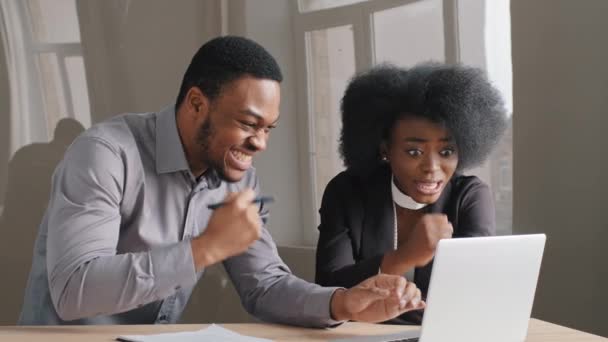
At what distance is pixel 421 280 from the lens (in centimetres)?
242

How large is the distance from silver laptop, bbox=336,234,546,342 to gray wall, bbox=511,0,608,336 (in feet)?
4.70

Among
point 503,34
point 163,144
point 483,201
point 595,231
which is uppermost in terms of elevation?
point 503,34

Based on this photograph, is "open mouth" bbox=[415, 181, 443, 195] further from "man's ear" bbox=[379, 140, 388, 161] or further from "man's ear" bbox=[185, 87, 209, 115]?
"man's ear" bbox=[185, 87, 209, 115]

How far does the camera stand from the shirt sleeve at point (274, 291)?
1.81 meters

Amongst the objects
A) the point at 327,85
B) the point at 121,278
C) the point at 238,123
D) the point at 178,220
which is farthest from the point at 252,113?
the point at 327,85

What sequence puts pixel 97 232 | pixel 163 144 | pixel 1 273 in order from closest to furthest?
pixel 97 232, pixel 163 144, pixel 1 273

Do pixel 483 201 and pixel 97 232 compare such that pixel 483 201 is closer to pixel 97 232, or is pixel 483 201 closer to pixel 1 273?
pixel 97 232

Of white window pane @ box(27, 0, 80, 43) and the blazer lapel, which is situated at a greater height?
white window pane @ box(27, 0, 80, 43)

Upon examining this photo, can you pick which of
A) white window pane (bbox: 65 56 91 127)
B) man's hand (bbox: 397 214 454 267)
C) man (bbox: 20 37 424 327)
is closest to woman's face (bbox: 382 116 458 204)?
man's hand (bbox: 397 214 454 267)

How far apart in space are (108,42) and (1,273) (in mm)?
839

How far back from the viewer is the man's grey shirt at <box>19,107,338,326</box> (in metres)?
1.69

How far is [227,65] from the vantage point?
2.01 meters

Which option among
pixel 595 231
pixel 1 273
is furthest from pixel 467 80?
pixel 1 273

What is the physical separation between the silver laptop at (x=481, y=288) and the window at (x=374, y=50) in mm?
1481
